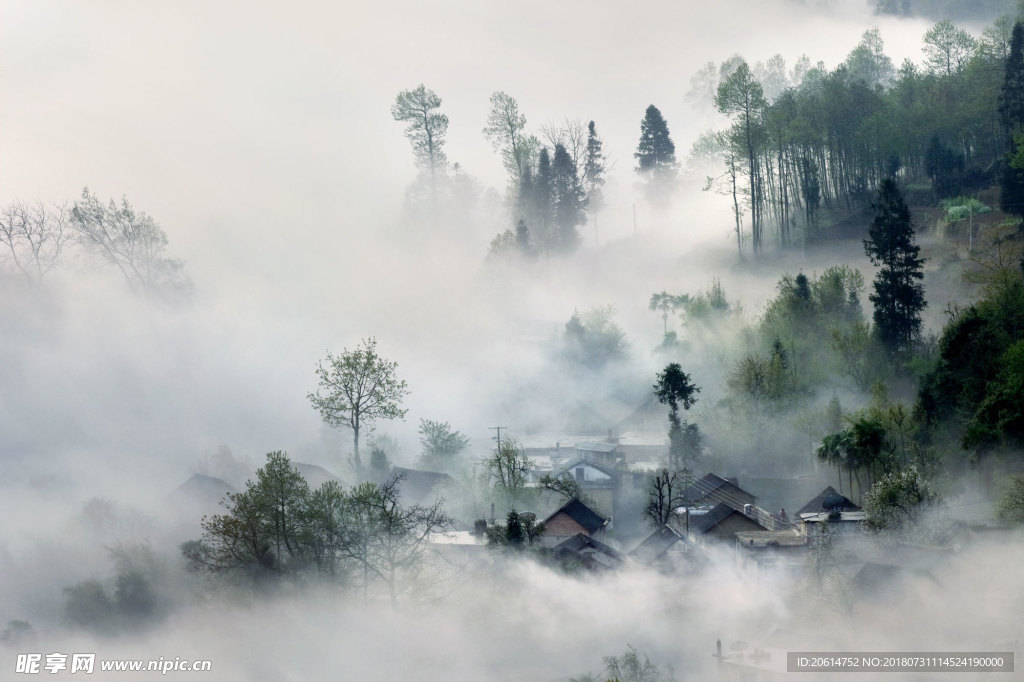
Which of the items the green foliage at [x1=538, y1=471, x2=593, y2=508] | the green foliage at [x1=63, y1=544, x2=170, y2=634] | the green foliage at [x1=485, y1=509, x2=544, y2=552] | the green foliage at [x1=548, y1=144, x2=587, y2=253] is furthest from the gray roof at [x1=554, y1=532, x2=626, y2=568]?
the green foliage at [x1=548, y1=144, x2=587, y2=253]

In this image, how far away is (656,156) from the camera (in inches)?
3996

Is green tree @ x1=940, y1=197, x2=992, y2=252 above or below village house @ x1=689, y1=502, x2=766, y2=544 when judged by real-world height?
above

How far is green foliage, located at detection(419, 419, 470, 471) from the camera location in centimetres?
7450

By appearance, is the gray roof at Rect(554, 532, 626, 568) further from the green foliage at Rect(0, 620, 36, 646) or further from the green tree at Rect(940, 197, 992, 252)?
the green tree at Rect(940, 197, 992, 252)

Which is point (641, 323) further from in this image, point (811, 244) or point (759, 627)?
point (759, 627)

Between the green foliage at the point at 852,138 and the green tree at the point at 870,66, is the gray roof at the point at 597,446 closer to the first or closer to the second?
the green foliage at the point at 852,138

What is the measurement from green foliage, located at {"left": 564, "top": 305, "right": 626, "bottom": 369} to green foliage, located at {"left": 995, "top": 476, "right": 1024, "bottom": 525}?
39.2m

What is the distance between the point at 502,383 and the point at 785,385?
23.7m

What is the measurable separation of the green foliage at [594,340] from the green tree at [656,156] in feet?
64.0

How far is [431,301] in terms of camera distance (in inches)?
3903

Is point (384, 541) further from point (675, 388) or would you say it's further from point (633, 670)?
point (675, 388)

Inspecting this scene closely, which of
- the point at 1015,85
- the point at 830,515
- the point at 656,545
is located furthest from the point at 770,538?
the point at 1015,85

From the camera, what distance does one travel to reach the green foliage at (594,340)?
84625mm

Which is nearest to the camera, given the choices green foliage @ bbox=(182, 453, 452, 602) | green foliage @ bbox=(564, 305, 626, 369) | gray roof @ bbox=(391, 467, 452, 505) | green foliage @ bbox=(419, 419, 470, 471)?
green foliage @ bbox=(182, 453, 452, 602)
